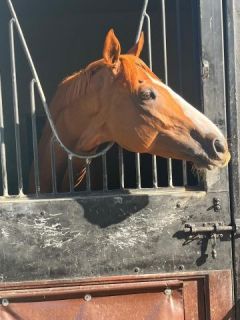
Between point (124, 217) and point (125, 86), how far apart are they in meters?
0.44

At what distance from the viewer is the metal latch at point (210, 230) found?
1651 millimetres

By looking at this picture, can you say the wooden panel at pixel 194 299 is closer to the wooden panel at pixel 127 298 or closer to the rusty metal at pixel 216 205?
the wooden panel at pixel 127 298

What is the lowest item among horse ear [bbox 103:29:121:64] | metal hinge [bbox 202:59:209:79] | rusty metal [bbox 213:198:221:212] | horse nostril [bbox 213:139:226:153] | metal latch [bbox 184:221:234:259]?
metal latch [bbox 184:221:234:259]

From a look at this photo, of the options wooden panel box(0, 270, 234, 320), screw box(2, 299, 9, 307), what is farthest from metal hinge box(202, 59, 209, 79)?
screw box(2, 299, 9, 307)

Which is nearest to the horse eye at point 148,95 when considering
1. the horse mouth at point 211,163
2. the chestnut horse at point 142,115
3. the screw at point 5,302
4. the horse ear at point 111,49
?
the chestnut horse at point 142,115

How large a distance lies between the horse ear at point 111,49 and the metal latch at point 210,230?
2.01 feet

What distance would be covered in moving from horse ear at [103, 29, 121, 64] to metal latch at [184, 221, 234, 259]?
0.61 m

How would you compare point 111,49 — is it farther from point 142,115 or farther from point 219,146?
A: point 219,146

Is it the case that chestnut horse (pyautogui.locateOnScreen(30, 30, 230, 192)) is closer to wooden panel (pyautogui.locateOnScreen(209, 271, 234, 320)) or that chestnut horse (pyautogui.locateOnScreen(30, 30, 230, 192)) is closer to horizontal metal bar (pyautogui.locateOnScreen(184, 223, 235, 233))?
horizontal metal bar (pyautogui.locateOnScreen(184, 223, 235, 233))

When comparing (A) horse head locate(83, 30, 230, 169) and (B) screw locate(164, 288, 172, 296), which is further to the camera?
(B) screw locate(164, 288, 172, 296)

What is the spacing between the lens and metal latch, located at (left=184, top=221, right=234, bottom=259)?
165cm

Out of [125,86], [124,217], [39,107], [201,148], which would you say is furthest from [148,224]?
[39,107]

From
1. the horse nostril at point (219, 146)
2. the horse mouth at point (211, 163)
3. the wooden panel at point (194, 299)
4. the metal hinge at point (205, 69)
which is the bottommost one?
the wooden panel at point (194, 299)

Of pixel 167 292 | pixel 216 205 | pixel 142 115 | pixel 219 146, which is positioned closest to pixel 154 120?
pixel 142 115
